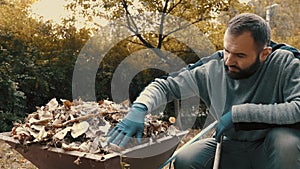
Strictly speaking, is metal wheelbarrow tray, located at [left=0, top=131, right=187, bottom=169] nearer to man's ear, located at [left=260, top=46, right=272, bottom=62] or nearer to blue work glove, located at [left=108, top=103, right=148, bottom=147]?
blue work glove, located at [left=108, top=103, right=148, bottom=147]

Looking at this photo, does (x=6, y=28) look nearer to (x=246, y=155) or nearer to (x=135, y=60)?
(x=135, y=60)

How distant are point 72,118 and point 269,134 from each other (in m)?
1.01

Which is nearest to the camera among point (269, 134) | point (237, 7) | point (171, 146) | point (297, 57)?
point (269, 134)

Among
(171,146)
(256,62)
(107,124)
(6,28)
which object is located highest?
(6,28)

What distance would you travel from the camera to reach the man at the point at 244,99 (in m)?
1.52

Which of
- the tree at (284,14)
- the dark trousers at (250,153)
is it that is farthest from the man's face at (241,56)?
the tree at (284,14)

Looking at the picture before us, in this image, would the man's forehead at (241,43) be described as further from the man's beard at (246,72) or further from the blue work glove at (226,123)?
the blue work glove at (226,123)

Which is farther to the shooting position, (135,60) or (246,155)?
(135,60)

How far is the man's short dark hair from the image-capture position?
5.21 feet

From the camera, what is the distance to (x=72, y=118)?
6.68ft

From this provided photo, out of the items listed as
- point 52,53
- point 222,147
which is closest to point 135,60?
point 52,53

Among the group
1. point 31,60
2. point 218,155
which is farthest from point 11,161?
point 218,155

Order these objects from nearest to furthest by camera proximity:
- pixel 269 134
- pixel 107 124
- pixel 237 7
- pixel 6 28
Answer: pixel 269 134, pixel 107 124, pixel 6 28, pixel 237 7

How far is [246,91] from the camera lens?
1.73 m
